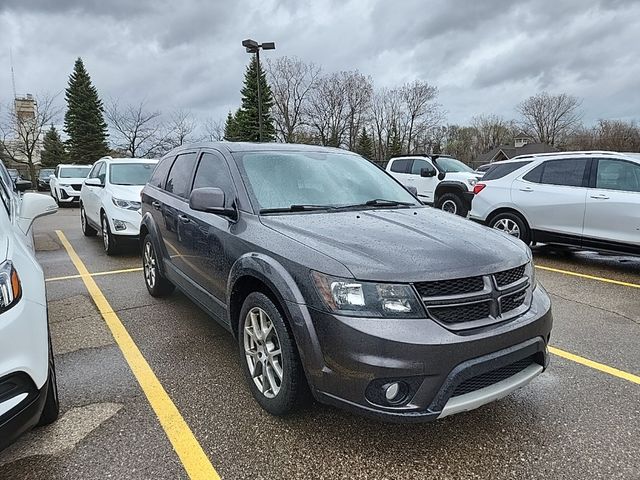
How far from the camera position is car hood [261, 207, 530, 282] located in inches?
87.7

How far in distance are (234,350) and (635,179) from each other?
587 centimetres

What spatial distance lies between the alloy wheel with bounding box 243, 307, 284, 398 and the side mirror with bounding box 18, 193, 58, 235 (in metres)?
2.14

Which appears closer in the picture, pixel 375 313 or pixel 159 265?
pixel 375 313

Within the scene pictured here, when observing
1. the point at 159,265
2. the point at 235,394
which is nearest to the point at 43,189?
the point at 159,265

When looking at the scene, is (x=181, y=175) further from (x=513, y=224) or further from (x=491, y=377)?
(x=513, y=224)

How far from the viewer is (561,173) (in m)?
6.93

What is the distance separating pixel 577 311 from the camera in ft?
15.4

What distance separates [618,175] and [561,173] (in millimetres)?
795

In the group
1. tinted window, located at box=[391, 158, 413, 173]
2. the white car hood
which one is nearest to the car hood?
the white car hood

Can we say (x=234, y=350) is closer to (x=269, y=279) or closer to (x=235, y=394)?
(x=235, y=394)

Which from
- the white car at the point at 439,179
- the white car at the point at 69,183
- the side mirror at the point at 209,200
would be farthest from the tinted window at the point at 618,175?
the white car at the point at 69,183

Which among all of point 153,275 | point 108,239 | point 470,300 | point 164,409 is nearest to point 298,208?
point 470,300

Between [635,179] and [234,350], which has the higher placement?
[635,179]

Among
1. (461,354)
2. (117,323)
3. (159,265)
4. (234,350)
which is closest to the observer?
(461,354)
